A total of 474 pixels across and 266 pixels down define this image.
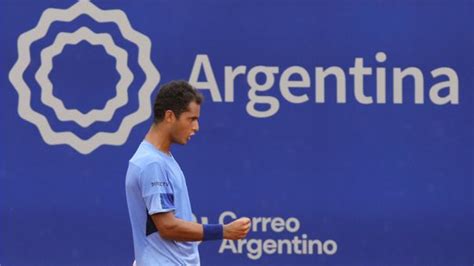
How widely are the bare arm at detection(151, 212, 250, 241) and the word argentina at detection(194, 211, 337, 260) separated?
2.12m

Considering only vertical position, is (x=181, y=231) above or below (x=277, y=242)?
above

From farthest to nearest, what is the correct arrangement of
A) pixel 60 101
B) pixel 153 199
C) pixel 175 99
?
pixel 60 101 < pixel 175 99 < pixel 153 199

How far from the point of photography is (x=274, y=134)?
19.8ft

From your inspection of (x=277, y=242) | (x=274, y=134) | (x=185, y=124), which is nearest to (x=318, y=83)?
(x=274, y=134)

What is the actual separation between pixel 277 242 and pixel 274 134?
1.98ft

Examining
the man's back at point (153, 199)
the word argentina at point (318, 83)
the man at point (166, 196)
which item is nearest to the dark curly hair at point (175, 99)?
the man at point (166, 196)

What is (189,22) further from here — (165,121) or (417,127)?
(165,121)

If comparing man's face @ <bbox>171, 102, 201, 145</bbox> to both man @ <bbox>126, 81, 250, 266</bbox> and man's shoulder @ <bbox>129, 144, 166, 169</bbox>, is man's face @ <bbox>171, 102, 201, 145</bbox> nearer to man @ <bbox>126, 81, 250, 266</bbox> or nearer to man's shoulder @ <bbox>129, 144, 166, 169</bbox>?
man @ <bbox>126, 81, 250, 266</bbox>

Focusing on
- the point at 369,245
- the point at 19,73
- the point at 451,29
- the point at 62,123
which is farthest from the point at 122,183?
the point at 451,29

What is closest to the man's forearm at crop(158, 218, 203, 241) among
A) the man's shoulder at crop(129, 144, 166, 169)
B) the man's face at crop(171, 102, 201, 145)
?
the man's shoulder at crop(129, 144, 166, 169)

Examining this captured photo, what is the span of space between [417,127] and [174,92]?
2289 millimetres

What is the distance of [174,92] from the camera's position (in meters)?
4.01

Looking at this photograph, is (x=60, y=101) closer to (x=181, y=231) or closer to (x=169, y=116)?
(x=169, y=116)

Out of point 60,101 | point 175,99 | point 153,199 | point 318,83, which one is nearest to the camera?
point 153,199
